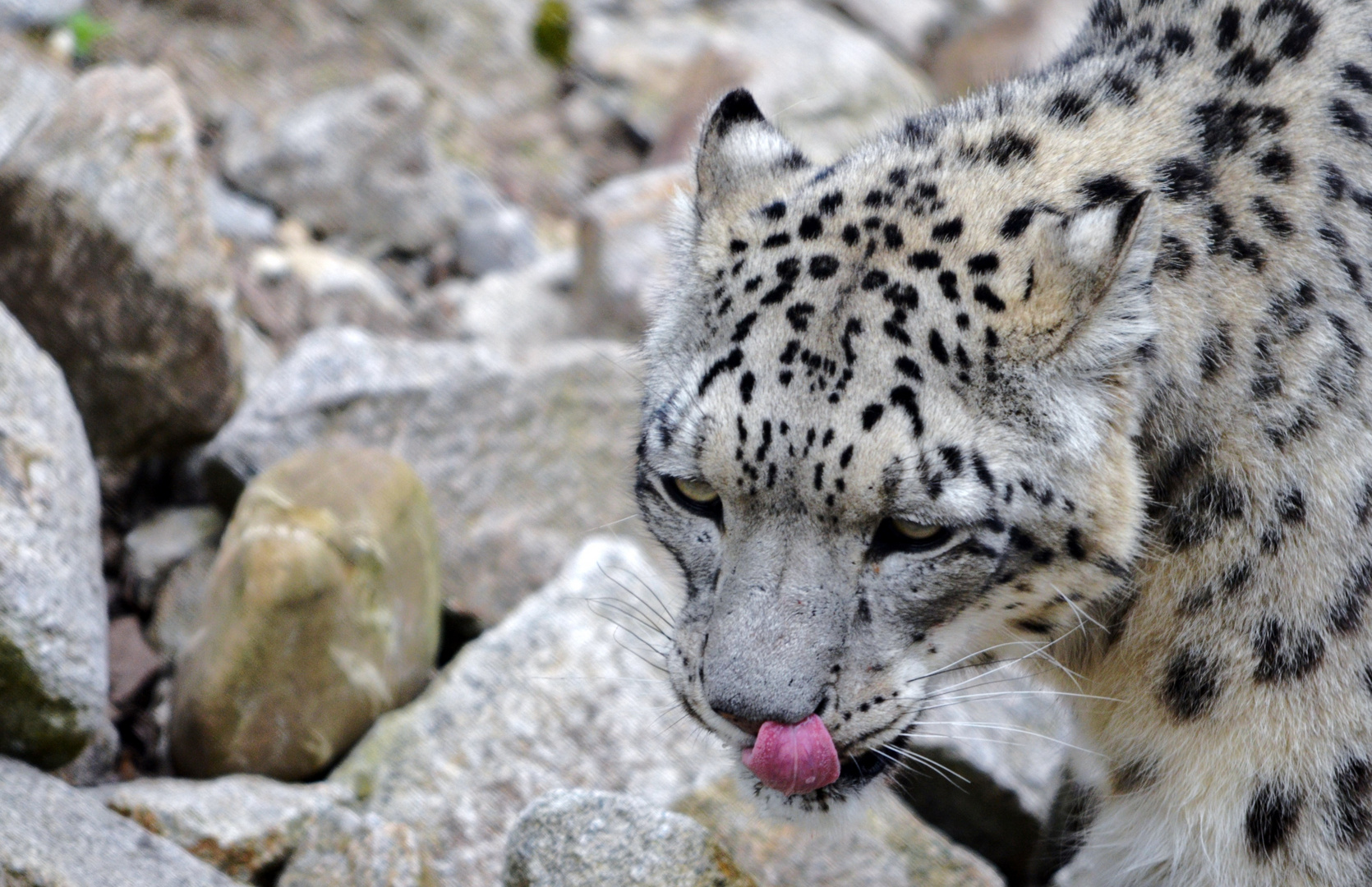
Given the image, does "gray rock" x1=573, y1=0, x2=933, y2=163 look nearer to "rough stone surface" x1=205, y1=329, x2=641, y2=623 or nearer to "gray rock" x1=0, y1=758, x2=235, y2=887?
"rough stone surface" x1=205, y1=329, x2=641, y2=623

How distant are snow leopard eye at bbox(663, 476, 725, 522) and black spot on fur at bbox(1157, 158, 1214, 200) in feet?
4.57

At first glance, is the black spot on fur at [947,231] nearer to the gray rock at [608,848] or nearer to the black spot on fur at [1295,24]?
the black spot on fur at [1295,24]

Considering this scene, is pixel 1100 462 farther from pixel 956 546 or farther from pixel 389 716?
pixel 389 716

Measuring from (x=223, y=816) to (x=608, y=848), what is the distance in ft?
4.55

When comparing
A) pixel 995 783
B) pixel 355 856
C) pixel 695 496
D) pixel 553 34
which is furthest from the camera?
pixel 553 34

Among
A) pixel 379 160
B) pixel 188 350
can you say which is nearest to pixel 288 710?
pixel 188 350

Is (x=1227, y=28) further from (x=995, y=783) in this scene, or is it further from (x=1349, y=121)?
(x=995, y=783)

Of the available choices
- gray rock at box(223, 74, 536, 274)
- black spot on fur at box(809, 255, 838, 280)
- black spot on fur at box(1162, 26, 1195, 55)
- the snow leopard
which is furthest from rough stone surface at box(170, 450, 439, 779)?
gray rock at box(223, 74, 536, 274)

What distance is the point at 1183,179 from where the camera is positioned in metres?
3.61

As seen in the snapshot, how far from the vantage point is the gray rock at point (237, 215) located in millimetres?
8035

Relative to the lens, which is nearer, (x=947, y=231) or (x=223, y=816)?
(x=947, y=231)

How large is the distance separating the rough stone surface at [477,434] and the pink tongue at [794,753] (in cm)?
285

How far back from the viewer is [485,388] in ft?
22.3

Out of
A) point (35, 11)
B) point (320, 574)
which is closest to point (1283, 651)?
point (320, 574)
